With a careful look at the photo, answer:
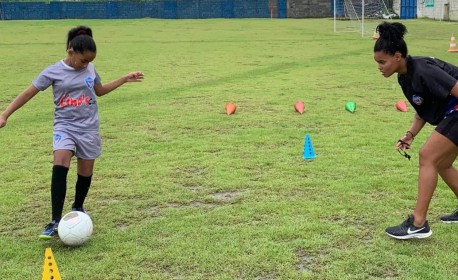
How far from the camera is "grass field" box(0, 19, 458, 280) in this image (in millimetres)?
3775

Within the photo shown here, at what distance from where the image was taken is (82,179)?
4.63m

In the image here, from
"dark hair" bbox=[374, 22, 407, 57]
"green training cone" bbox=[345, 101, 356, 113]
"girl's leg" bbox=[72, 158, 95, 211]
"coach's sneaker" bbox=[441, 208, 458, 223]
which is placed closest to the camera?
"dark hair" bbox=[374, 22, 407, 57]

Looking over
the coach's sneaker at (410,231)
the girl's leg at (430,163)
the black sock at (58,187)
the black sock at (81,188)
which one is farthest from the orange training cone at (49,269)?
the girl's leg at (430,163)

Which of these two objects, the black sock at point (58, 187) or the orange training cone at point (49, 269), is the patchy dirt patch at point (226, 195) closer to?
the black sock at point (58, 187)

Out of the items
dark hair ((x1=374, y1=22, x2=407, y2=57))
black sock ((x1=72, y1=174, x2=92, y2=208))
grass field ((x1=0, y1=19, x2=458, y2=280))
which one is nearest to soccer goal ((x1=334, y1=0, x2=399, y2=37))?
grass field ((x1=0, y1=19, x2=458, y2=280))

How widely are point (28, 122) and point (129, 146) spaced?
2.56 m

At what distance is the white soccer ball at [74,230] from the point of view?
404cm

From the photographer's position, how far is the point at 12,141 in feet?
24.9

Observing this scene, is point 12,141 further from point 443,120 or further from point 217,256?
point 443,120

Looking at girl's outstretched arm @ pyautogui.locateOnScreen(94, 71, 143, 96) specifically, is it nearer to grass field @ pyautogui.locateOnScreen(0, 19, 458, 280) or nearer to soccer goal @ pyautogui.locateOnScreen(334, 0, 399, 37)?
grass field @ pyautogui.locateOnScreen(0, 19, 458, 280)

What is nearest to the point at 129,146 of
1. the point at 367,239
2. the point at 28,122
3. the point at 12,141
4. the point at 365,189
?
the point at 12,141

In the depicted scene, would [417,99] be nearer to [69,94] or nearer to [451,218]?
[451,218]

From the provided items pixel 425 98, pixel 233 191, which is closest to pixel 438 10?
pixel 233 191

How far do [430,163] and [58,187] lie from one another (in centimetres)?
283
